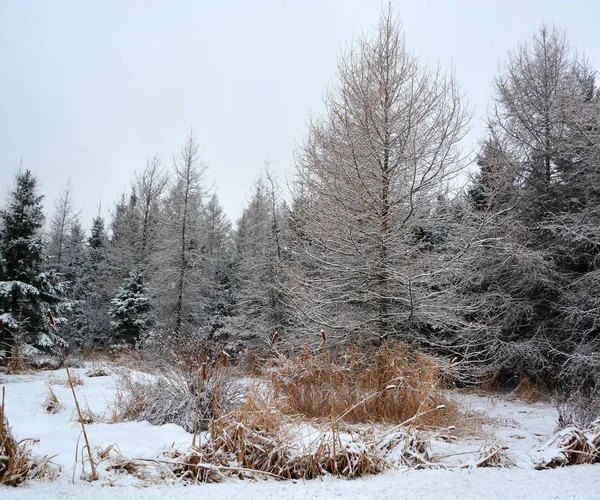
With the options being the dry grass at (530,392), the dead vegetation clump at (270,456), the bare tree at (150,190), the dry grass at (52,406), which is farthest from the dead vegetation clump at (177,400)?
the bare tree at (150,190)

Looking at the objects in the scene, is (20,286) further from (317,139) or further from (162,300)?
(317,139)

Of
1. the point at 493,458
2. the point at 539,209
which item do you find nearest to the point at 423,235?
the point at 539,209

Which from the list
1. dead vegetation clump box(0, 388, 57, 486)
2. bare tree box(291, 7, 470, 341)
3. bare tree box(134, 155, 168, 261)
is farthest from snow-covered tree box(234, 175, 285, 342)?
dead vegetation clump box(0, 388, 57, 486)

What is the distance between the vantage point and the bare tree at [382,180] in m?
6.49

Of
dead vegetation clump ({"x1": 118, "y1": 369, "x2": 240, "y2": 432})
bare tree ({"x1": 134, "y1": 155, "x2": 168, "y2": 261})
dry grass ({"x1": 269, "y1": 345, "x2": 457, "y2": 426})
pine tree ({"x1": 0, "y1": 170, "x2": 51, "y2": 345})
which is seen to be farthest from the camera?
bare tree ({"x1": 134, "y1": 155, "x2": 168, "y2": 261})

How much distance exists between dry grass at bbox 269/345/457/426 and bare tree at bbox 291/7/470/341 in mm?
1645

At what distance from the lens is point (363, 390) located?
4805 mm

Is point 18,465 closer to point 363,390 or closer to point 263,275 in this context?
point 363,390

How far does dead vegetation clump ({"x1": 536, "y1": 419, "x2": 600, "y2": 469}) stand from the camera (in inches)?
110

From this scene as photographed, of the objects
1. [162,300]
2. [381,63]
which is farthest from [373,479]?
[162,300]

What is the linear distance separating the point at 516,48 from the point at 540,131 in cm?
304

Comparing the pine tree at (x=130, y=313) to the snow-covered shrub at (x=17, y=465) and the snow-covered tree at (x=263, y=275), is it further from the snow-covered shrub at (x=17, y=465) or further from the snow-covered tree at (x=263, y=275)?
the snow-covered shrub at (x=17, y=465)

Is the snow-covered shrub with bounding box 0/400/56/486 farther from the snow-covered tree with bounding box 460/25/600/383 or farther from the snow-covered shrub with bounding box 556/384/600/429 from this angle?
the snow-covered tree with bounding box 460/25/600/383

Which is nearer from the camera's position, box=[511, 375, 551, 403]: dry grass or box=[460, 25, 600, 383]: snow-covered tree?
box=[511, 375, 551, 403]: dry grass
